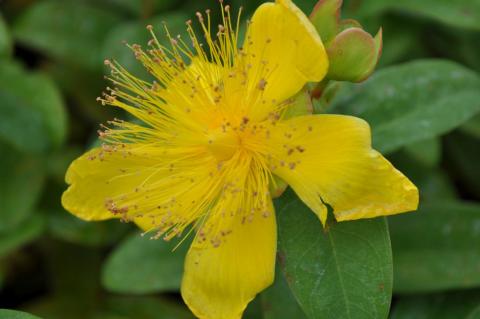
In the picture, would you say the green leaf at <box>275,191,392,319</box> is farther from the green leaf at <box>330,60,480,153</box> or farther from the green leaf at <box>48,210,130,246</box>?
the green leaf at <box>48,210,130,246</box>

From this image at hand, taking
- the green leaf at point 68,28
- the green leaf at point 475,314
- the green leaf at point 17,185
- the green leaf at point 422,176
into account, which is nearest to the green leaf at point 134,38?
the green leaf at point 68,28

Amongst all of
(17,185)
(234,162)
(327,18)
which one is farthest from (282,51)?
(17,185)

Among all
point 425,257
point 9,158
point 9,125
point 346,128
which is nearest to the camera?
point 346,128

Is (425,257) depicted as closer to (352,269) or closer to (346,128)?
(352,269)

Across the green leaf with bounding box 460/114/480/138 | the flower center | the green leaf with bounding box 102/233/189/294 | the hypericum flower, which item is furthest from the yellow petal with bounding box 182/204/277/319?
the green leaf with bounding box 460/114/480/138

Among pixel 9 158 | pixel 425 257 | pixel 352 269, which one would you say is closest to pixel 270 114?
pixel 352 269
